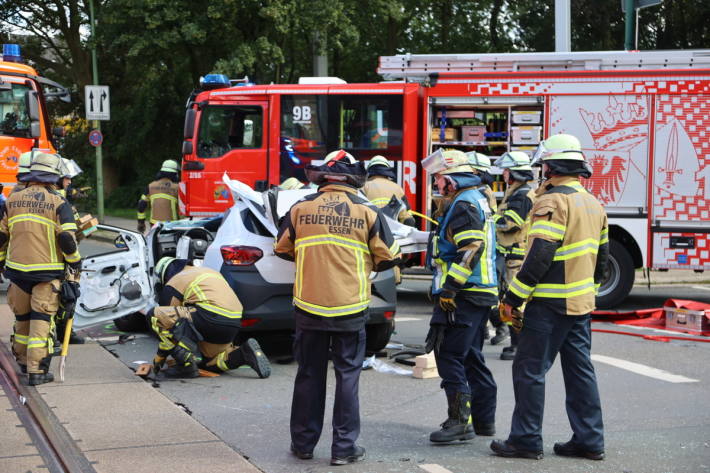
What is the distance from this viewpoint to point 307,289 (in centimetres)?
532

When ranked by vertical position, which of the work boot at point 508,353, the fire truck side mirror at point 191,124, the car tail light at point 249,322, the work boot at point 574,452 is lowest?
the work boot at point 508,353

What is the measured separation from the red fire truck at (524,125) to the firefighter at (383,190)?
1693mm

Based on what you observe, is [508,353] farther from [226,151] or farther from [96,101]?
[96,101]

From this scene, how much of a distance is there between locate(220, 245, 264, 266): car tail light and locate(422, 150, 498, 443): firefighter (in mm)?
2223

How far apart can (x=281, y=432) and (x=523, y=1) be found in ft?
85.1

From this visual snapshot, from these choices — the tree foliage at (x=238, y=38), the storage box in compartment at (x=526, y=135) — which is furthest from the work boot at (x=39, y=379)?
the tree foliage at (x=238, y=38)

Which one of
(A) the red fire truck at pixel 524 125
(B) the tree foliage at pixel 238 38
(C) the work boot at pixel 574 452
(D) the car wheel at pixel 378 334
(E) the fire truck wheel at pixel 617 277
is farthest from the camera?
(B) the tree foliage at pixel 238 38

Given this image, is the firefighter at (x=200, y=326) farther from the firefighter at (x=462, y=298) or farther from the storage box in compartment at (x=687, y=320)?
the storage box in compartment at (x=687, y=320)

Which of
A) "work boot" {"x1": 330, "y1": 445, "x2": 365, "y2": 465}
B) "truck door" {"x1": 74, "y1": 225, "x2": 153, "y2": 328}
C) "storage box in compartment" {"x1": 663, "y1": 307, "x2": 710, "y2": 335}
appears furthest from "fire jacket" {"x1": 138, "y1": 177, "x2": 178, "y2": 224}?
"work boot" {"x1": 330, "y1": 445, "x2": 365, "y2": 465}

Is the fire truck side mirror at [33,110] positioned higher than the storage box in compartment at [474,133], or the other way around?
the fire truck side mirror at [33,110]

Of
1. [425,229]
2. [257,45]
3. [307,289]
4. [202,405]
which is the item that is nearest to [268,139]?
[425,229]

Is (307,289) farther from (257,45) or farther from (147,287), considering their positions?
(257,45)

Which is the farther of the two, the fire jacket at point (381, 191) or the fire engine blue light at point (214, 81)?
the fire engine blue light at point (214, 81)

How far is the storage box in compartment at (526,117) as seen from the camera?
38.2 ft
